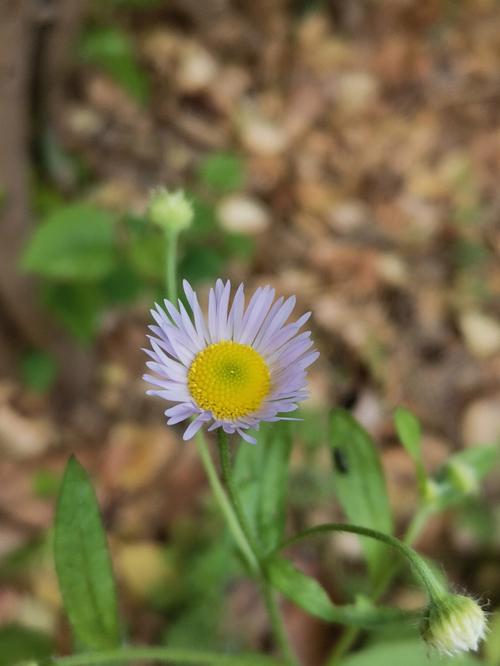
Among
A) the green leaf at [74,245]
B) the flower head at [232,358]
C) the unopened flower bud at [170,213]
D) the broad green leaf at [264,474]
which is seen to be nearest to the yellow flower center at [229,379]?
the flower head at [232,358]

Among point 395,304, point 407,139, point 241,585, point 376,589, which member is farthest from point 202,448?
point 407,139

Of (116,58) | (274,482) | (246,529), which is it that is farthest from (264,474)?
(116,58)

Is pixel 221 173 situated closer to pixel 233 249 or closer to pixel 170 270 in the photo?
pixel 233 249

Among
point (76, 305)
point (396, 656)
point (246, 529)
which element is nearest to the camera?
point (246, 529)

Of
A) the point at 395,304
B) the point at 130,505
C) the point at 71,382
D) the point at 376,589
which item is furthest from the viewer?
the point at 395,304

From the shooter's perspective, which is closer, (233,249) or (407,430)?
(407,430)

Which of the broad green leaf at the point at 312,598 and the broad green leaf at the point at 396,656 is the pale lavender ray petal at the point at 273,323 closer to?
the broad green leaf at the point at 312,598

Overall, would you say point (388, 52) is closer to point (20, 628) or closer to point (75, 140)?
point (75, 140)

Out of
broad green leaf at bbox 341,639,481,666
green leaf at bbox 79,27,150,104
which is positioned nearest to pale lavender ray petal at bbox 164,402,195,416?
broad green leaf at bbox 341,639,481,666
